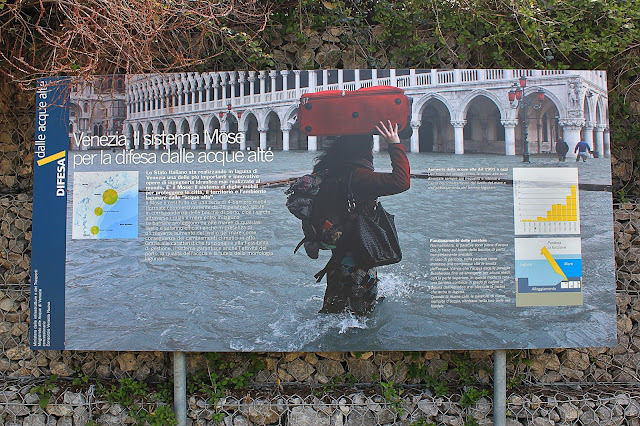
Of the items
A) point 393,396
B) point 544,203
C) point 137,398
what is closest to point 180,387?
point 137,398

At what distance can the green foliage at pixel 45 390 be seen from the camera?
13.7 ft

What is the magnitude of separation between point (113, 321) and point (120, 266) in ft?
1.45

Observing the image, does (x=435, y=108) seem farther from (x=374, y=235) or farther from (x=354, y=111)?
(x=374, y=235)

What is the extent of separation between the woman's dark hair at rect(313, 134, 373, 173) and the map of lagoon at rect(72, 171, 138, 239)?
4.94 ft

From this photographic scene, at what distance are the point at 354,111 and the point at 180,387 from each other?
264cm

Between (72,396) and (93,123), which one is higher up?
(93,123)

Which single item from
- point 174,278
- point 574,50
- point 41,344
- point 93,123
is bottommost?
point 41,344

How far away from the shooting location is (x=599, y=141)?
3.97 m

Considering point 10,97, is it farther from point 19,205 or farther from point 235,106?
point 235,106

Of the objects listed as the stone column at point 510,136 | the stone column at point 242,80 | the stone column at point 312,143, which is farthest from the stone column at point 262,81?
the stone column at point 510,136

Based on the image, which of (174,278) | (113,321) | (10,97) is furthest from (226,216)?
(10,97)

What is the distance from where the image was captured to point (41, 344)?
3.90 meters

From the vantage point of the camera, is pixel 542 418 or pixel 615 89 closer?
pixel 542 418

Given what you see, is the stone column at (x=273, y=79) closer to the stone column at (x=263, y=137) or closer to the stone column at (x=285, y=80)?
the stone column at (x=285, y=80)
